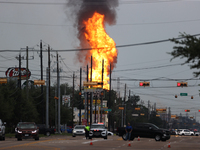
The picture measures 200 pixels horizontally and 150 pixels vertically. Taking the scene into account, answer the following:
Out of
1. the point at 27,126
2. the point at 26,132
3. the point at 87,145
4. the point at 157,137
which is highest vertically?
the point at 27,126

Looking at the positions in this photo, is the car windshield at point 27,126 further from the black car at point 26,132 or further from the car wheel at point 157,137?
the car wheel at point 157,137

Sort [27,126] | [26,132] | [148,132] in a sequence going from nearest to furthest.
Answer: [26,132] < [27,126] < [148,132]

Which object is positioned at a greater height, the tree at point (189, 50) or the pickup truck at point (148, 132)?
the tree at point (189, 50)

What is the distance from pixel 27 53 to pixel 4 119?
514 inches

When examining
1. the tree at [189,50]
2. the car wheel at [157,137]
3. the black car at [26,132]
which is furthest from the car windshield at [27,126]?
the tree at [189,50]

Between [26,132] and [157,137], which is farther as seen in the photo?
[157,137]

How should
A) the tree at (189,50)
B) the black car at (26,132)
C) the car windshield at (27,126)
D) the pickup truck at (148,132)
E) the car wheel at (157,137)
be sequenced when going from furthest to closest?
the pickup truck at (148,132) < the car wheel at (157,137) < the car windshield at (27,126) < the black car at (26,132) < the tree at (189,50)

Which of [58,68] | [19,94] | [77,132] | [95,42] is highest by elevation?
[95,42]

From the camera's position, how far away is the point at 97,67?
94438 mm

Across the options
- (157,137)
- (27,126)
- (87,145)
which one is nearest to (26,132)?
(27,126)

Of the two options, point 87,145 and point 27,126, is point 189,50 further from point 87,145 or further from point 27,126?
point 27,126

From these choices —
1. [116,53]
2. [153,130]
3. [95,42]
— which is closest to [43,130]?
[153,130]

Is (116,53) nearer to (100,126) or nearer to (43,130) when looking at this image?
(43,130)

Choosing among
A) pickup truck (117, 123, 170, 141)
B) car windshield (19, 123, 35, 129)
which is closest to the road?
car windshield (19, 123, 35, 129)
